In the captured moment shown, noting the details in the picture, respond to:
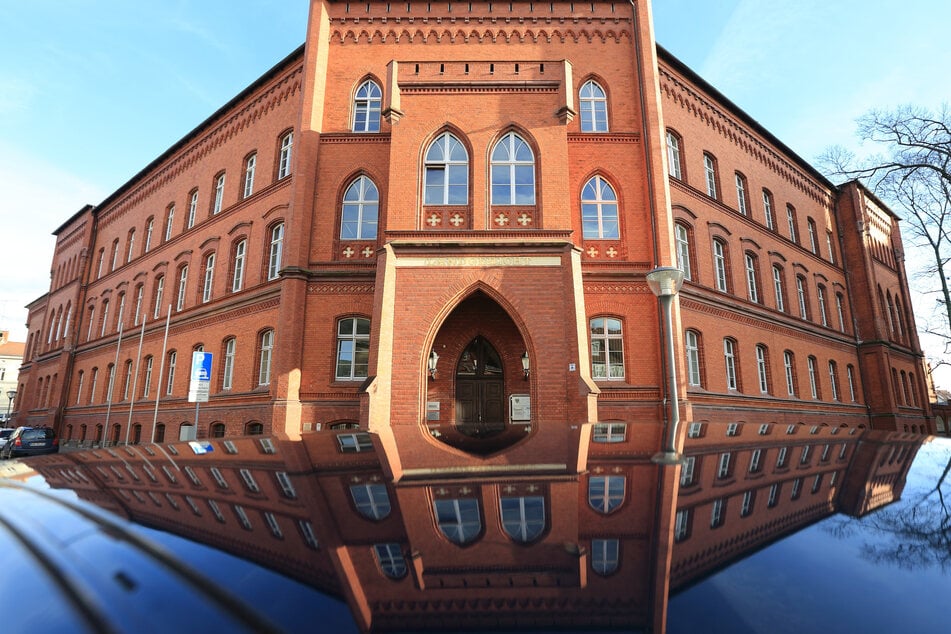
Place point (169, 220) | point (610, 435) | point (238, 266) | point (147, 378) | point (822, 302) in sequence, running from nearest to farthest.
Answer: point (610, 435) → point (238, 266) → point (147, 378) → point (822, 302) → point (169, 220)

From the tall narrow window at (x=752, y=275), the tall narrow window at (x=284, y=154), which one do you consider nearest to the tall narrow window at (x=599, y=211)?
the tall narrow window at (x=752, y=275)

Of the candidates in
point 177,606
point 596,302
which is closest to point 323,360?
point 596,302

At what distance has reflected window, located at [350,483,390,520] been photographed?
48.4 inches

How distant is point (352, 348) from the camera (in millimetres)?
14016

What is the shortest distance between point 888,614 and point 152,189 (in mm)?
30170

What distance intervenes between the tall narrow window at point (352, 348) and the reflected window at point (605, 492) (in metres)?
12.8

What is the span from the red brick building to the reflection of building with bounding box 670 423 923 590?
269 inches

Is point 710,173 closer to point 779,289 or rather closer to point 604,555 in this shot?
point 779,289

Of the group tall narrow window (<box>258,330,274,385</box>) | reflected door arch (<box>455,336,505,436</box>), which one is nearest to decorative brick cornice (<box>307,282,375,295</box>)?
tall narrow window (<box>258,330,274,385</box>)

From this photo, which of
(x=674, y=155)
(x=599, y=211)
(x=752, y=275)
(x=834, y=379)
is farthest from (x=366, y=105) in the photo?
(x=834, y=379)

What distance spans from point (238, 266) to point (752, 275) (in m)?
20.4

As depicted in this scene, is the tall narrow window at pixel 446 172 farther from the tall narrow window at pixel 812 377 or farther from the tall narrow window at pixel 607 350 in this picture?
the tall narrow window at pixel 812 377

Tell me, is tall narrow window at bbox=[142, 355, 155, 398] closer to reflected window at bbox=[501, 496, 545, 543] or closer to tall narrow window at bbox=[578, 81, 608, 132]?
tall narrow window at bbox=[578, 81, 608, 132]

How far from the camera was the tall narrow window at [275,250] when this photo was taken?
16.6m
